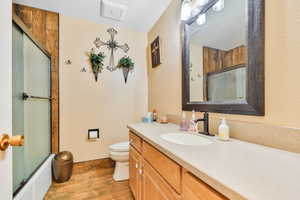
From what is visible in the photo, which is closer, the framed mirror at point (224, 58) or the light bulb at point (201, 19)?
the framed mirror at point (224, 58)

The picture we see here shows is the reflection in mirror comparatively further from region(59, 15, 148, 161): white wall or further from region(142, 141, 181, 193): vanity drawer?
region(59, 15, 148, 161): white wall

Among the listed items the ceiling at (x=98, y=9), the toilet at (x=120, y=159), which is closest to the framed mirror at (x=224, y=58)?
the ceiling at (x=98, y=9)

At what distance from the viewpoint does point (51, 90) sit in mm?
1960

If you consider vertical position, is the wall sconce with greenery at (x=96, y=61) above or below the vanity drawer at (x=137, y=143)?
above

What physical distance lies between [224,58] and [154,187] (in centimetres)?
106

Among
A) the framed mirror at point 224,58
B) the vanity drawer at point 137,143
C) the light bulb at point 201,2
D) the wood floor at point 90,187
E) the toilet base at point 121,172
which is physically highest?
the light bulb at point 201,2

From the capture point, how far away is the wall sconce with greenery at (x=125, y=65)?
231cm

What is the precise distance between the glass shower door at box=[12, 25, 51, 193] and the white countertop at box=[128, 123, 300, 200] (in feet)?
4.17

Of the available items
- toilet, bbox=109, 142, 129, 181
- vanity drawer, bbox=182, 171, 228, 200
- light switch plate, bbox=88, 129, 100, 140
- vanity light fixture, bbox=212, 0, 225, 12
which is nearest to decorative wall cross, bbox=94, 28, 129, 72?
light switch plate, bbox=88, 129, 100, 140

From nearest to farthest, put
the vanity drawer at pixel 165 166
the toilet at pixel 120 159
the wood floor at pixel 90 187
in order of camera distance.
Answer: the vanity drawer at pixel 165 166 → the wood floor at pixel 90 187 → the toilet at pixel 120 159

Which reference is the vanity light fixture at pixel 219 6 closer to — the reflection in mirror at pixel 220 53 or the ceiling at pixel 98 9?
the reflection in mirror at pixel 220 53

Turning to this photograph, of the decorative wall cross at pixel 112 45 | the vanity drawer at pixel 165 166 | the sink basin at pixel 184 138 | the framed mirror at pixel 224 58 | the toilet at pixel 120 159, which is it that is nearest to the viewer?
the vanity drawer at pixel 165 166
